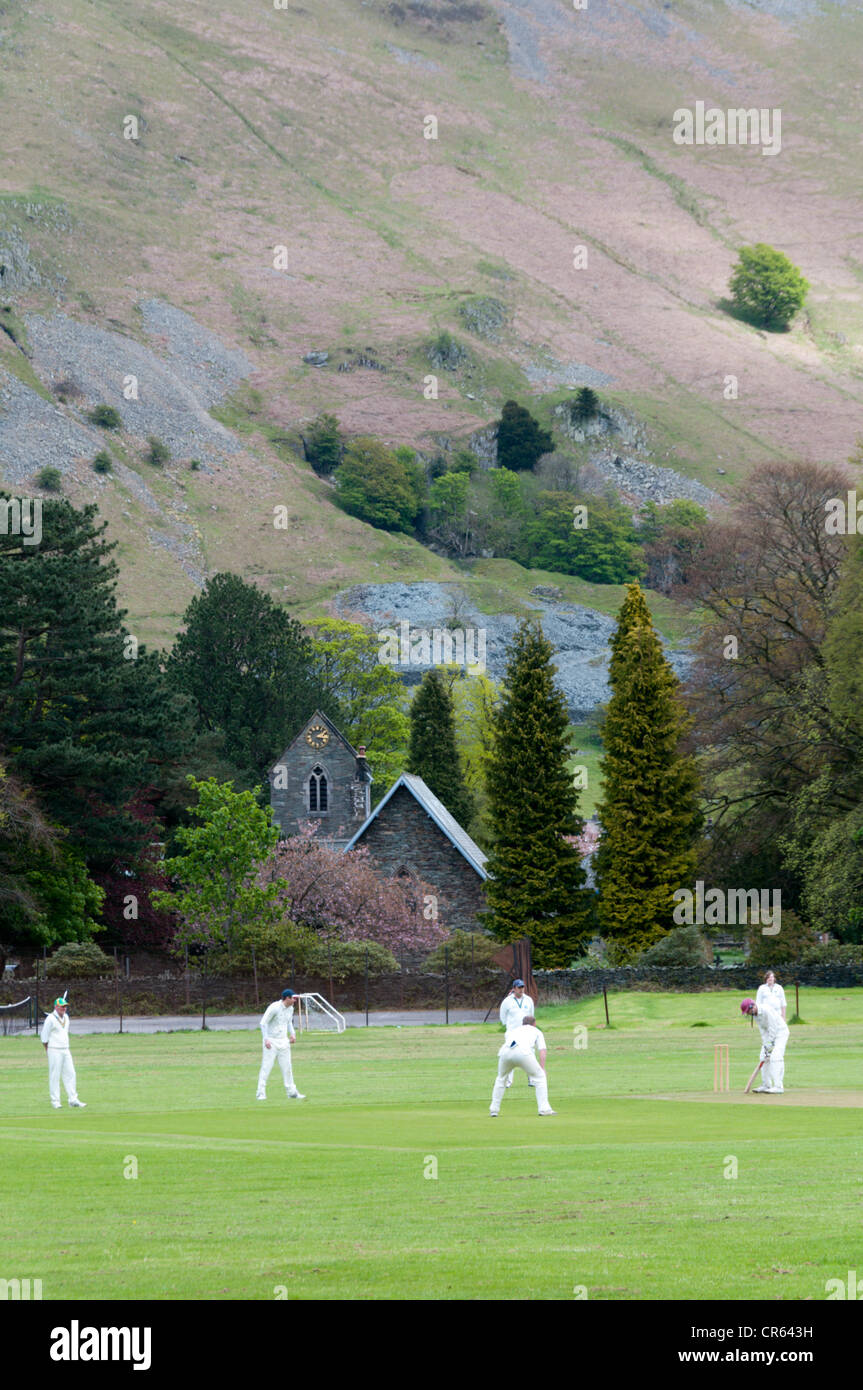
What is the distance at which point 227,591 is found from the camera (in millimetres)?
120250

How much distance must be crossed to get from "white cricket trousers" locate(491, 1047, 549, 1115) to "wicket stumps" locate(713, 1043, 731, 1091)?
19.6 feet

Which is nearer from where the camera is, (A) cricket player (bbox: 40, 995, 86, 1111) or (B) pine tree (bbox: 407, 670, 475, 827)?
(A) cricket player (bbox: 40, 995, 86, 1111)

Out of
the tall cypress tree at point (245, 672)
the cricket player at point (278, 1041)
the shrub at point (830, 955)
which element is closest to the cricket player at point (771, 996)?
the cricket player at point (278, 1041)

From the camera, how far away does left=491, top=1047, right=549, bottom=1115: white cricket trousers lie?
23847mm

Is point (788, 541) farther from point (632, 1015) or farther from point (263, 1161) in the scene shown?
point (263, 1161)

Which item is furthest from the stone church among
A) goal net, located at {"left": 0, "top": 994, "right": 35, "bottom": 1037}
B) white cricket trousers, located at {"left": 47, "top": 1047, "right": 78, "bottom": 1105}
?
white cricket trousers, located at {"left": 47, "top": 1047, "right": 78, "bottom": 1105}

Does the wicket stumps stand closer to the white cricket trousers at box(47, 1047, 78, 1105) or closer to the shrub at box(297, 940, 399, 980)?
the white cricket trousers at box(47, 1047, 78, 1105)

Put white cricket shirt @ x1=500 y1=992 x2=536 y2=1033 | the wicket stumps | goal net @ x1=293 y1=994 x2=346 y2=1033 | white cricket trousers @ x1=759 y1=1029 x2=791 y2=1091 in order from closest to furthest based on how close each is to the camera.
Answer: white cricket shirt @ x1=500 y1=992 x2=536 y2=1033 < white cricket trousers @ x1=759 y1=1029 x2=791 y2=1091 < the wicket stumps < goal net @ x1=293 y1=994 x2=346 y2=1033

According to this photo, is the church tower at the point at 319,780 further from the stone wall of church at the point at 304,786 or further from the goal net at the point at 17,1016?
the goal net at the point at 17,1016

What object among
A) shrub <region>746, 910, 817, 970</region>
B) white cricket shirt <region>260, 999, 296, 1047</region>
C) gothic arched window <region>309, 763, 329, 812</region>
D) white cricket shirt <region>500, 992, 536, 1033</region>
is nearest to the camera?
white cricket shirt <region>500, 992, 536, 1033</region>

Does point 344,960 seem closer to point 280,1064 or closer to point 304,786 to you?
point 280,1064

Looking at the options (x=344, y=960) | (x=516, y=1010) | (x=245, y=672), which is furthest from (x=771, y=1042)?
(x=245, y=672)

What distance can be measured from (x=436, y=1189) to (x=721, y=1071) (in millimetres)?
16905

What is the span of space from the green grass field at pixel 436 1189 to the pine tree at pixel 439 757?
7104 cm
